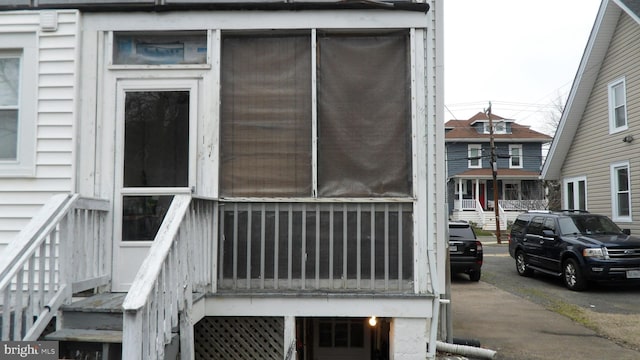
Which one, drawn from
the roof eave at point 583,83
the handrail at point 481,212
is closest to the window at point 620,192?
the roof eave at point 583,83

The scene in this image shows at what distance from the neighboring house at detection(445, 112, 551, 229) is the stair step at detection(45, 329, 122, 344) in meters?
28.2

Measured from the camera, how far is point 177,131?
4527 millimetres

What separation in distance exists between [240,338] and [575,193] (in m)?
14.4

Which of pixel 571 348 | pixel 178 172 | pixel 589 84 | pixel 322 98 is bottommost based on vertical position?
pixel 571 348

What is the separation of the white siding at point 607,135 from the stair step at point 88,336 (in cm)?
1276

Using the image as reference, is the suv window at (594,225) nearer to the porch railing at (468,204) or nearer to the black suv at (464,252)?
the black suv at (464,252)

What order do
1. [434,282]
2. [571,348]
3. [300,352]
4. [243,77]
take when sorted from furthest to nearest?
[571,348] → [300,352] → [243,77] → [434,282]

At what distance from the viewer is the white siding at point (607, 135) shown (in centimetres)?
1167

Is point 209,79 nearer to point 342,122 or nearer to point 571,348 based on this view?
point 342,122

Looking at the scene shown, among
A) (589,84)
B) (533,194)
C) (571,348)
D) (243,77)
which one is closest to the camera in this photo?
(243,77)

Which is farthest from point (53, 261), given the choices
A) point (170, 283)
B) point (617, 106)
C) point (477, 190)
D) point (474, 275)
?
point (477, 190)

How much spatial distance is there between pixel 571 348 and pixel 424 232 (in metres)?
3.38

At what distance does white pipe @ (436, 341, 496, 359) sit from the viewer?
5203 millimetres

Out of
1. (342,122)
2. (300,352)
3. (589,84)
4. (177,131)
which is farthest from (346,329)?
(589,84)
